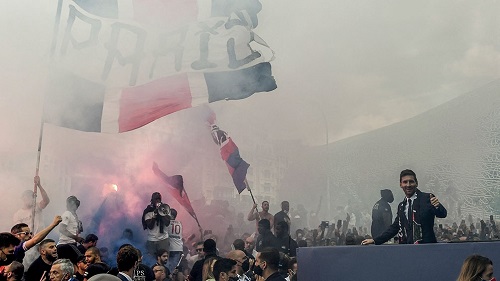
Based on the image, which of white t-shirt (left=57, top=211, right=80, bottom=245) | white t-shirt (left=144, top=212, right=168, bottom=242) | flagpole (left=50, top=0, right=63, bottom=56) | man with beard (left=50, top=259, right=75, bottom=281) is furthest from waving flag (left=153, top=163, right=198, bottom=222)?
man with beard (left=50, top=259, right=75, bottom=281)

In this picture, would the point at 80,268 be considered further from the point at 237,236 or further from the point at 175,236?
the point at 237,236

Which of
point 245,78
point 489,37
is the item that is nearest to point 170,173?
point 245,78

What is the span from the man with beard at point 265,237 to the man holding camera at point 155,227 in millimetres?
1115

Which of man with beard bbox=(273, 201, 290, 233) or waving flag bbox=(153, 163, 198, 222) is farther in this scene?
waving flag bbox=(153, 163, 198, 222)

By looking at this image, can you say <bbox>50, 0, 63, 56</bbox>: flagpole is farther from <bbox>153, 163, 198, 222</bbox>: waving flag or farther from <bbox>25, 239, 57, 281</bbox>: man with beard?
<bbox>25, 239, 57, 281</bbox>: man with beard

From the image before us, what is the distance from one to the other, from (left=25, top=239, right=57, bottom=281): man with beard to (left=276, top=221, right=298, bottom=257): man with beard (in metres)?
3.40

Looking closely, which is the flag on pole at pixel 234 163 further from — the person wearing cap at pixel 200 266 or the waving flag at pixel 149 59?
the person wearing cap at pixel 200 266

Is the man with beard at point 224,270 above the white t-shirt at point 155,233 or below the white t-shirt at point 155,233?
below

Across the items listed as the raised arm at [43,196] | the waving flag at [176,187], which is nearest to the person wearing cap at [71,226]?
the raised arm at [43,196]

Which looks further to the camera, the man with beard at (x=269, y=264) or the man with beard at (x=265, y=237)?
the man with beard at (x=265, y=237)

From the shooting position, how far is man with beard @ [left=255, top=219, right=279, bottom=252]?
6.86 metres

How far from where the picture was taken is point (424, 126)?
8.03 metres

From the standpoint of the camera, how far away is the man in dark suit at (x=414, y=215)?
435 centimetres

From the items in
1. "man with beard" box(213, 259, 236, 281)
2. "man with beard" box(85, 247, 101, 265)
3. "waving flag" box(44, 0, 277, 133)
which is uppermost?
"waving flag" box(44, 0, 277, 133)
